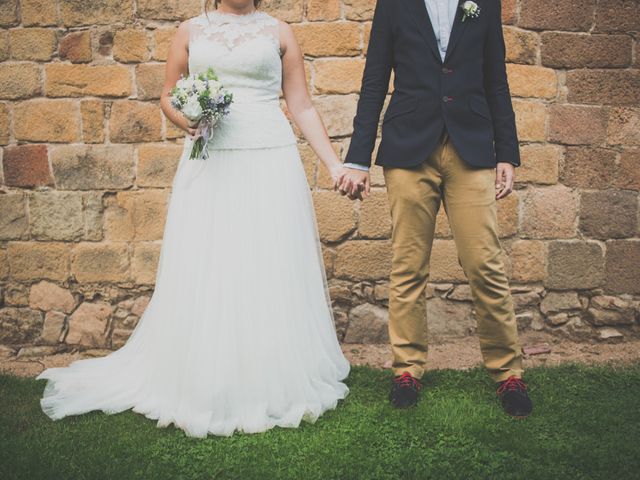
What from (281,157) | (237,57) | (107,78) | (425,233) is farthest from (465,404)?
(107,78)

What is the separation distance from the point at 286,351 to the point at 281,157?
1013 millimetres

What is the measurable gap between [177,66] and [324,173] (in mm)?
1388

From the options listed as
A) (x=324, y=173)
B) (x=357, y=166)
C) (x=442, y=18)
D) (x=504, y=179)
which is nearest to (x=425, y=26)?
(x=442, y=18)

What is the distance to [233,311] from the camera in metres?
2.90

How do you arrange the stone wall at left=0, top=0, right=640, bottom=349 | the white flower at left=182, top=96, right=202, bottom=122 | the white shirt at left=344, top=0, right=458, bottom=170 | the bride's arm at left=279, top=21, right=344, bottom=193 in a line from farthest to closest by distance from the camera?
the stone wall at left=0, top=0, right=640, bottom=349, the bride's arm at left=279, top=21, right=344, bottom=193, the white shirt at left=344, top=0, right=458, bottom=170, the white flower at left=182, top=96, right=202, bottom=122

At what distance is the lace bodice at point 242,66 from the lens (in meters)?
2.92

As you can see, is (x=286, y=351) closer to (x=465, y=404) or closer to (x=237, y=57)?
(x=465, y=404)

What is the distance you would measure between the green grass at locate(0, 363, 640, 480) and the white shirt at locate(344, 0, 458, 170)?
1.81 meters

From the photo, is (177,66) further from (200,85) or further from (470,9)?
(470,9)

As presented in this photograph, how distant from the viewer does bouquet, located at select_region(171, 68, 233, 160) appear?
2.70 meters

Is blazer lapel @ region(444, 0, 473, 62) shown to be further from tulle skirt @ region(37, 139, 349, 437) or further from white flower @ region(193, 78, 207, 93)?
white flower @ region(193, 78, 207, 93)

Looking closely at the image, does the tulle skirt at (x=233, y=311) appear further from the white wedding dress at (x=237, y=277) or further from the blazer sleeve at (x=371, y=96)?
the blazer sleeve at (x=371, y=96)

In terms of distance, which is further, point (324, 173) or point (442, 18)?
point (324, 173)

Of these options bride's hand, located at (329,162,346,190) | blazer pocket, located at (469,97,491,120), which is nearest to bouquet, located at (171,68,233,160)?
bride's hand, located at (329,162,346,190)
